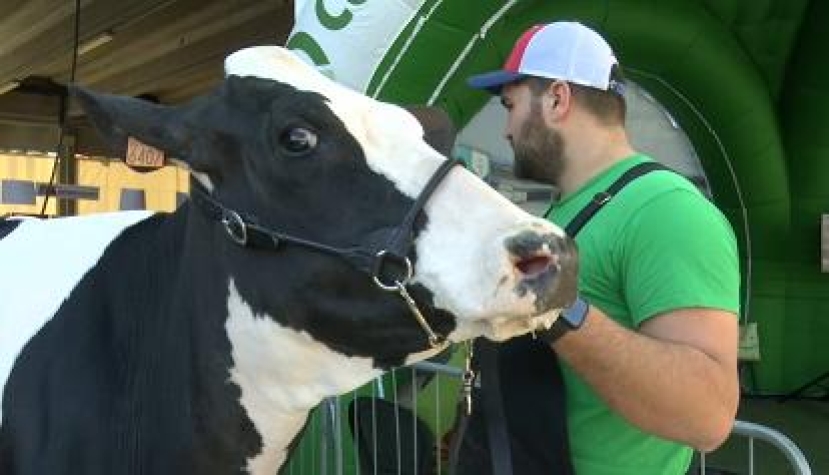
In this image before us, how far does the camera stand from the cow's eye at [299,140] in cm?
147

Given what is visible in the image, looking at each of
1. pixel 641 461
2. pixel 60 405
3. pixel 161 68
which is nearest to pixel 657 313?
pixel 641 461

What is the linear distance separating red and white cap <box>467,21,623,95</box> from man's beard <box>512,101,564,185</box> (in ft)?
0.25

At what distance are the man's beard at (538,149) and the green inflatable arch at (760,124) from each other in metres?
3.21

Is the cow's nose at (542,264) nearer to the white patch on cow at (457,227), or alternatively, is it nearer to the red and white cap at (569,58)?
the white patch on cow at (457,227)

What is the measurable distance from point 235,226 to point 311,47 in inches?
77.9

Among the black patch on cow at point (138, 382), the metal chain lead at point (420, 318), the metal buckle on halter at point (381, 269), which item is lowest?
the black patch on cow at point (138, 382)

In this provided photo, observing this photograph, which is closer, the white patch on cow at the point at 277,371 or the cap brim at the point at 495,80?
the white patch on cow at the point at 277,371

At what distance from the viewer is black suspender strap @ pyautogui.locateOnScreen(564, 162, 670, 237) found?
1.70 m

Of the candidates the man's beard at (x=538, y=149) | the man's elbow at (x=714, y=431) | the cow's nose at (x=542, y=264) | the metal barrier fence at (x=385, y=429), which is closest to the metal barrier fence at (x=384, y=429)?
the metal barrier fence at (x=385, y=429)

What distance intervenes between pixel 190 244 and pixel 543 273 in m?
0.74

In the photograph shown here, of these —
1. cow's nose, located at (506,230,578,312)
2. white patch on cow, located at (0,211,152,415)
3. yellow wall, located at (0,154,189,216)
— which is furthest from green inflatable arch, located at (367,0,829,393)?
yellow wall, located at (0,154,189,216)

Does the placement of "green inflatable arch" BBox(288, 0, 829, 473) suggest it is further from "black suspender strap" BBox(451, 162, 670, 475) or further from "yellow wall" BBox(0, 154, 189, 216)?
"yellow wall" BBox(0, 154, 189, 216)

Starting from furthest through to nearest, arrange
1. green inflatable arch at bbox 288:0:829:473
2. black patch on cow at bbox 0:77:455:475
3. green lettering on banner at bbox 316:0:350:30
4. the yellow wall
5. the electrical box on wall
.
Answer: the yellow wall, the electrical box on wall, green inflatable arch at bbox 288:0:829:473, green lettering on banner at bbox 316:0:350:30, black patch on cow at bbox 0:77:455:475

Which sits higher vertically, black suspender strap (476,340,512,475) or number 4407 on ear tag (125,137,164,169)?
number 4407 on ear tag (125,137,164,169)
